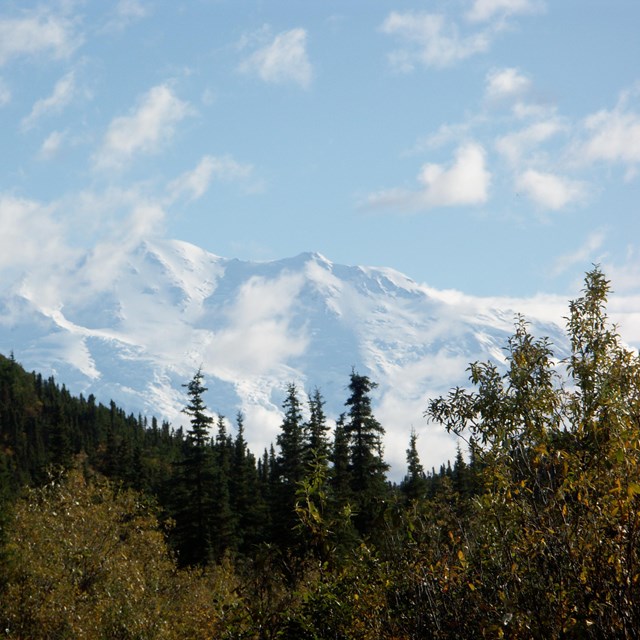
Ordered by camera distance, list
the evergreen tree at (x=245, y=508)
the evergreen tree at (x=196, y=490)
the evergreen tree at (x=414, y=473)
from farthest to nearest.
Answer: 1. the evergreen tree at (x=245, y=508)
2. the evergreen tree at (x=414, y=473)
3. the evergreen tree at (x=196, y=490)

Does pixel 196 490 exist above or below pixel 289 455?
below

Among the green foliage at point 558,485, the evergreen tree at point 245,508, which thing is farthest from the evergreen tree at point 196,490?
the green foliage at point 558,485

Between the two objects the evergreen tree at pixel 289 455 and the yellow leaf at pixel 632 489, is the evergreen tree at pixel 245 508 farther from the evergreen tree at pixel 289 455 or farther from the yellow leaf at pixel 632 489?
the yellow leaf at pixel 632 489

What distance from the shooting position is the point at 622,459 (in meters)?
6.30

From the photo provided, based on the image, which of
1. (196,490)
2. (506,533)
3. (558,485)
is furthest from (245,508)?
(506,533)

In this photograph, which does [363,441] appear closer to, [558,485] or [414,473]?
[414,473]

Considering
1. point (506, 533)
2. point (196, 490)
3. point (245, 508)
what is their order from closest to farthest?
1. point (506, 533)
2. point (196, 490)
3. point (245, 508)

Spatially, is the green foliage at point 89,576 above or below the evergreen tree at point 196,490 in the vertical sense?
below

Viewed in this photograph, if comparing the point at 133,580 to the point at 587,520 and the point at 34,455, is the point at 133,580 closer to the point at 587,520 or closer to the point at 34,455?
the point at 587,520

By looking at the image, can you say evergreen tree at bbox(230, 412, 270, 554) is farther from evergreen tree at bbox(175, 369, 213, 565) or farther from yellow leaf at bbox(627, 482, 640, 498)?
yellow leaf at bbox(627, 482, 640, 498)

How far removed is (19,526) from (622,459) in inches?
1175

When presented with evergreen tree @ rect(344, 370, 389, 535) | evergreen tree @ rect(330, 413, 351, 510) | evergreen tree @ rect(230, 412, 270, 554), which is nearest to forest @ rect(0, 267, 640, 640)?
evergreen tree @ rect(330, 413, 351, 510)

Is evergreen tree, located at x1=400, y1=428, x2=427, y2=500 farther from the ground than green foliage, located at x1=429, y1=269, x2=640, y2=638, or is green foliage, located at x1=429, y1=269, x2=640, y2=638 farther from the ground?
evergreen tree, located at x1=400, y1=428, x2=427, y2=500

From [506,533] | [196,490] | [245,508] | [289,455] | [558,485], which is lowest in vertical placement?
[506,533]
